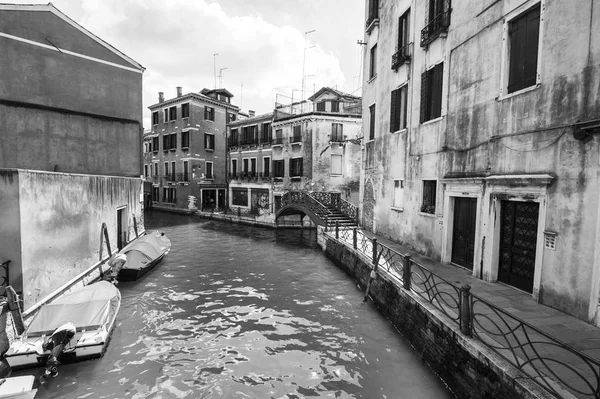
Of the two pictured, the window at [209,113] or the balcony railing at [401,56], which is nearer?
the balcony railing at [401,56]

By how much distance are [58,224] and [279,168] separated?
21.6 m

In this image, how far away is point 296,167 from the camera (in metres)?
29.0

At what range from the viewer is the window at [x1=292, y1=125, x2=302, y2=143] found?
28562 millimetres

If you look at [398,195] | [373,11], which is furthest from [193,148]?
[398,195]

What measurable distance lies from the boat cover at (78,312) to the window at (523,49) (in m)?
11.9

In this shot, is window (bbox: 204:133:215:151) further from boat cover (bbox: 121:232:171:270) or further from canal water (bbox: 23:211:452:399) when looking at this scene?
canal water (bbox: 23:211:452:399)

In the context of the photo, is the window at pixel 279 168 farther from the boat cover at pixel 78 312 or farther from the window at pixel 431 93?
the boat cover at pixel 78 312

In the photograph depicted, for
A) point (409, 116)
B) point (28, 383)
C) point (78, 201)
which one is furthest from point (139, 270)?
point (409, 116)

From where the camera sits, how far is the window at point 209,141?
126ft

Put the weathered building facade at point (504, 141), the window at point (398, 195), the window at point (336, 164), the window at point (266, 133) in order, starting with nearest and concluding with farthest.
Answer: the weathered building facade at point (504, 141)
the window at point (398, 195)
the window at point (336, 164)
the window at point (266, 133)

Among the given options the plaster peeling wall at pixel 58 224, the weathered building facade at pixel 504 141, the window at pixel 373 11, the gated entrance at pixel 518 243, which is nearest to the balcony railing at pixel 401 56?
the weathered building facade at pixel 504 141

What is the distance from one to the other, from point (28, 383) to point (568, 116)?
11.5m

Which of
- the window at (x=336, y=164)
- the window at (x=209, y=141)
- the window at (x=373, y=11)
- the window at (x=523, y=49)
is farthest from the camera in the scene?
the window at (x=209, y=141)

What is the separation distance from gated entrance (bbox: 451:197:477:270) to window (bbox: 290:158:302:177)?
735 inches
